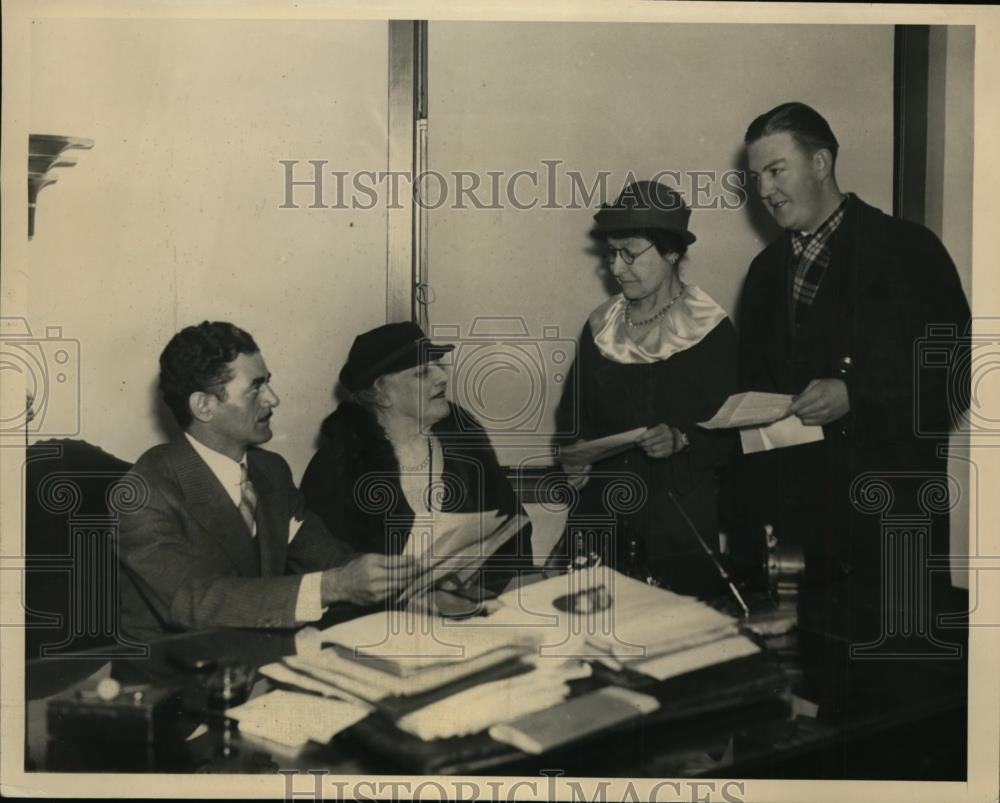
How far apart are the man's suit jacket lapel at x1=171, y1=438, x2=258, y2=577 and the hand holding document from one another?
38.9 inches

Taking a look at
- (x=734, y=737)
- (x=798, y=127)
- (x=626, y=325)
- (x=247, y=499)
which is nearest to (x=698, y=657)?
(x=734, y=737)

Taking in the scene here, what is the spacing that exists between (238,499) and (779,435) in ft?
3.74

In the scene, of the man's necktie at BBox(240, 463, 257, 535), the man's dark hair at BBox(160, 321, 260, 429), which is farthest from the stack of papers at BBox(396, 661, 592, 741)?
the man's dark hair at BBox(160, 321, 260, 429)

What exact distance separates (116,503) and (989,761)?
6.24ft

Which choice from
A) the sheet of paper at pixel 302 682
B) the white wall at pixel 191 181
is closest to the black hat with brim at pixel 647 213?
the white wall at pixel 191 181

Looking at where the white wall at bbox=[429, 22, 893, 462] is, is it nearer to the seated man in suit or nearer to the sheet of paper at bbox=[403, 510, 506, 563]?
the sheet of paper at bbox=[403, 510, 506, 563]

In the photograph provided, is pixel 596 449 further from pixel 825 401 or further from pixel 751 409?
pixel 825 401

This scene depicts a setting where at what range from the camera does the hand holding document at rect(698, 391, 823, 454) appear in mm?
2268

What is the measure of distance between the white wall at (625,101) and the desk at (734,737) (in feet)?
2.42

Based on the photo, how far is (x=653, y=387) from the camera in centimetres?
229

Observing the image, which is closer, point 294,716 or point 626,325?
point 294,716

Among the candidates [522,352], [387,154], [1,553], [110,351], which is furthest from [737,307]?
[1,553]

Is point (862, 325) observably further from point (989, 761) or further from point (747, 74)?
point (989, 761)

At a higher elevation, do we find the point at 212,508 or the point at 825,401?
the point at 825,401
